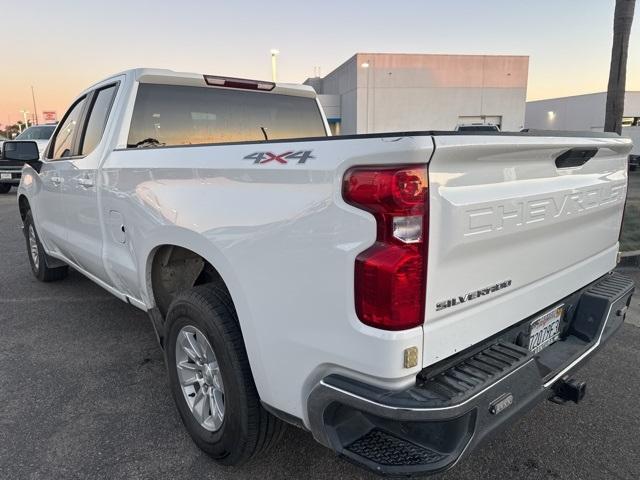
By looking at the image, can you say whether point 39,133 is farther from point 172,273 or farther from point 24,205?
point 172,273

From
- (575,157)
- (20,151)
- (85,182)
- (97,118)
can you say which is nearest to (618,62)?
(575,157)

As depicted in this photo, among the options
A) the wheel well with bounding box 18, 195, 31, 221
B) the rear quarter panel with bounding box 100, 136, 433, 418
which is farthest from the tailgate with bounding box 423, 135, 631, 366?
the wheel well with bounding box 18, 195, 31, 221

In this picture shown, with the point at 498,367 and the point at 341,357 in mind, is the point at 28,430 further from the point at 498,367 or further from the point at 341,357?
the point at 498,367

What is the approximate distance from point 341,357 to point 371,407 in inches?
7.6

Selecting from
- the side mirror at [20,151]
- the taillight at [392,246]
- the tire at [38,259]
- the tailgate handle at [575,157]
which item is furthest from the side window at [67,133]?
the tailgate handle at [575,157]

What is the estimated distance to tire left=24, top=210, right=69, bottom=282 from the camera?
5.42 meters

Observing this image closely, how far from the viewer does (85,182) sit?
3525mm

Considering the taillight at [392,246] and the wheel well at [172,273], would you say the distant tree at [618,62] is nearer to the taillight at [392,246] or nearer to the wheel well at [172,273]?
the wheel well at [172,273]

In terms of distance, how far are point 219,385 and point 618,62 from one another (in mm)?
7391

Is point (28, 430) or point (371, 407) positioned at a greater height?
point (371, 407)

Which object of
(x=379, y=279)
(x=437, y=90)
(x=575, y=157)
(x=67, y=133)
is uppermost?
(x=437, y=90)

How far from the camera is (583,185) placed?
7.61ft

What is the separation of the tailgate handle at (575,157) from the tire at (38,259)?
16.7ft

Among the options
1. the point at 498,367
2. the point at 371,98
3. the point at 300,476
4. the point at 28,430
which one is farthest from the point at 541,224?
the point at 371,98
